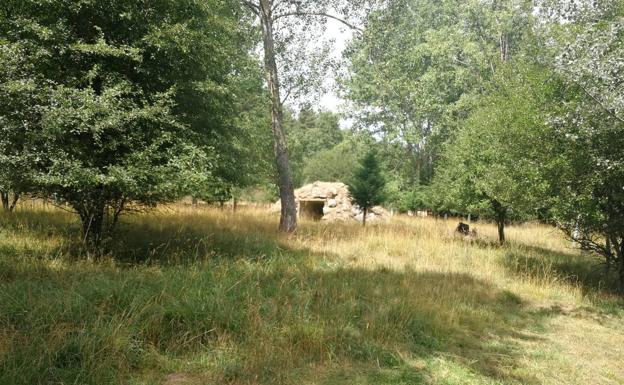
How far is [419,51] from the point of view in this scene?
27.6m

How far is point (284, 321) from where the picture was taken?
4535 millimetres

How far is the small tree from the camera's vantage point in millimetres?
17562

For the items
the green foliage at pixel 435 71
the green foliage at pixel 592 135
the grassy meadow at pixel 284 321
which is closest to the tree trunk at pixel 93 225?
the grassy meadow at pixel 284 321

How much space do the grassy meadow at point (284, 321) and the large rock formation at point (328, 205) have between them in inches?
A: 478

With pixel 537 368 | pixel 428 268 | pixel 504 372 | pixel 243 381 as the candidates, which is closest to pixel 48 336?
pixel 243 381

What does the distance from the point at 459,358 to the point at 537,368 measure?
89 centimetres

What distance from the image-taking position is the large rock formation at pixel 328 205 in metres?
20.8

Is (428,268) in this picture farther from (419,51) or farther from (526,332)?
(419,51)

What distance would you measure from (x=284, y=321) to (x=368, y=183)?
13522 mm

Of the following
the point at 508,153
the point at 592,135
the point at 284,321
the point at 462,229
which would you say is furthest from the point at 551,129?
the point at 462,229

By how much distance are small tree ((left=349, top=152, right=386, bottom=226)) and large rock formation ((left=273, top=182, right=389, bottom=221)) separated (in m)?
2.81

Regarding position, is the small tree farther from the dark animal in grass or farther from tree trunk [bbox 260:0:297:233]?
tree trunk [bbox 260:0:297:233]

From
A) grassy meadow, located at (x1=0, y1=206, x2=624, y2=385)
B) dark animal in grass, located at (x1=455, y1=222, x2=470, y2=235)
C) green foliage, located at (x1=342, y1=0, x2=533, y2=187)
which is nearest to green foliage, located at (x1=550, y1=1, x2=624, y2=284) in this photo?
grassy meadow, located at (x1=0, y1=206, x2=624, y2=385)

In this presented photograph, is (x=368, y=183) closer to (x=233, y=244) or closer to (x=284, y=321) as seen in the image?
(x=233, y=244)
